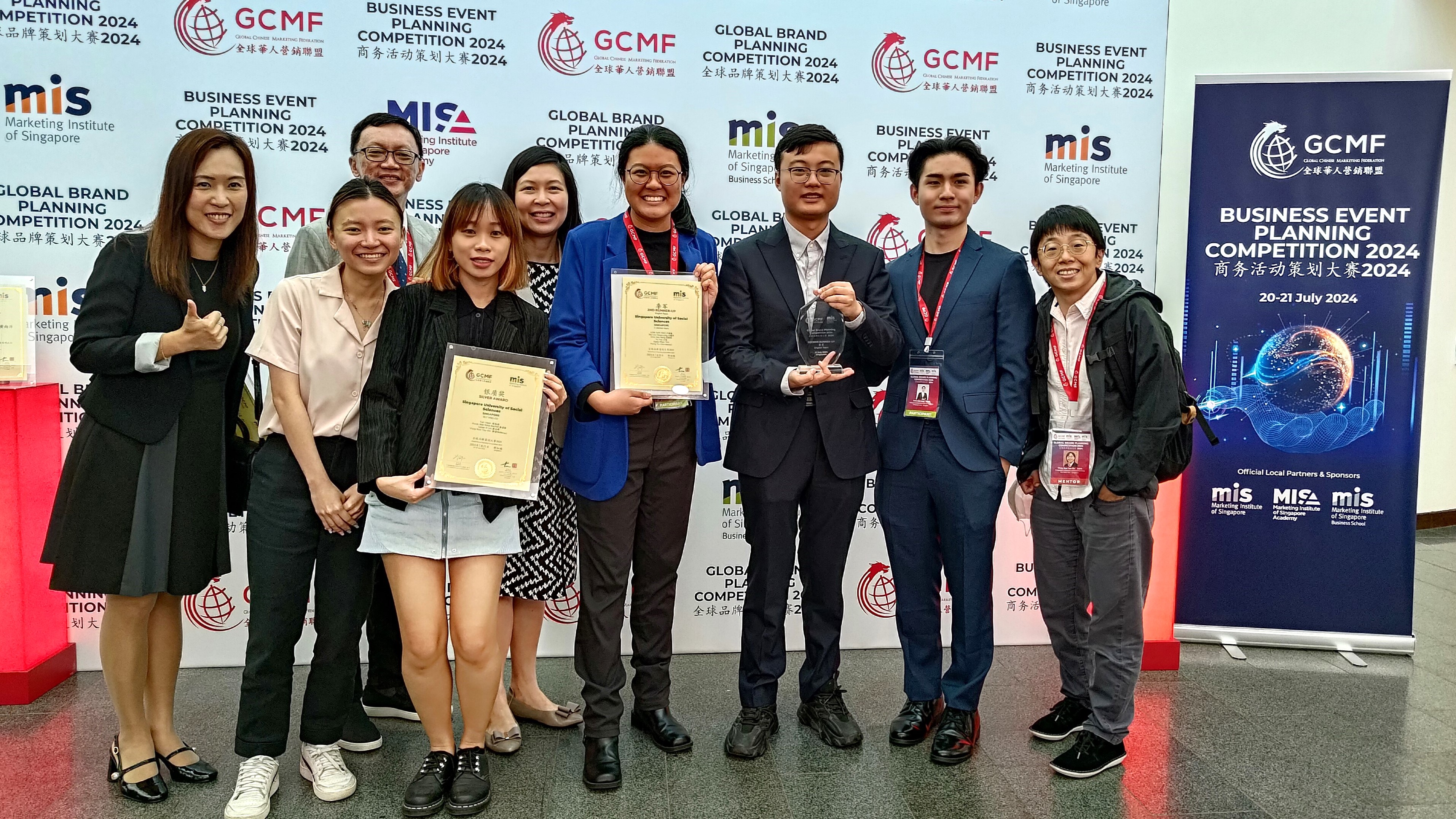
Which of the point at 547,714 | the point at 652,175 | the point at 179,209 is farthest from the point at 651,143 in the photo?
the point at 547,714

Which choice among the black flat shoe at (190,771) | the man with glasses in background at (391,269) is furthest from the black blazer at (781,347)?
the black flat shoe at (190,771)

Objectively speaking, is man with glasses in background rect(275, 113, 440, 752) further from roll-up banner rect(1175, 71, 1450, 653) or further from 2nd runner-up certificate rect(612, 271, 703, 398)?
roll-up banner rect(1175, 71, 1450, 653)

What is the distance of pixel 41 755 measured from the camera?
115 inches

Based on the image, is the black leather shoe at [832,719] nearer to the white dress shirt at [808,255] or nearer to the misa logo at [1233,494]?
the white dress shirt at [808,255]

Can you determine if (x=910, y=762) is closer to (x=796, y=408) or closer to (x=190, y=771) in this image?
(x=796, y=408)

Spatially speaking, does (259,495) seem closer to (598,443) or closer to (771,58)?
(598,443)

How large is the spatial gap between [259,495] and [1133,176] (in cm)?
364

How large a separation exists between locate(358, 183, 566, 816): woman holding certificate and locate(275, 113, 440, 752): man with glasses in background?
1.19 ft

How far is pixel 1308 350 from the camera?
4.07 m

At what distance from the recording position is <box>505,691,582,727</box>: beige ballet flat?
318 cm

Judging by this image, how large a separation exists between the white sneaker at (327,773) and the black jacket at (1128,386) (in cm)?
221

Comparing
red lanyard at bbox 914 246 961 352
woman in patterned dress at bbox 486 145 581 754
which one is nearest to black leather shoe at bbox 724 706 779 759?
woman in patterned dress at bbox 486 145 581 754

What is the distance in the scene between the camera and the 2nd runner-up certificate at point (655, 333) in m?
2.61

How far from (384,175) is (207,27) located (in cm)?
124
